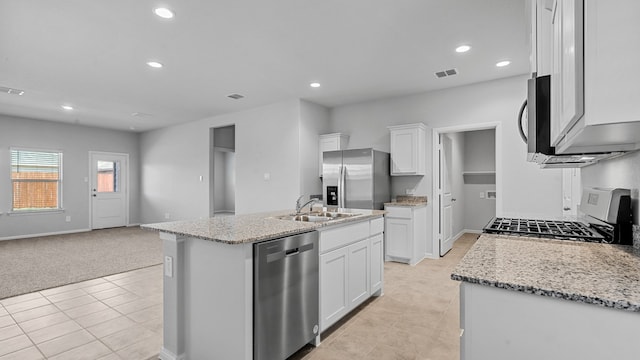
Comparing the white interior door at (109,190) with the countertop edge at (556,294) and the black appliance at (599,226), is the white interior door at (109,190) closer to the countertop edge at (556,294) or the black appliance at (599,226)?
the black appliance at (599,226)

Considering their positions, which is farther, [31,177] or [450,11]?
[31,177]

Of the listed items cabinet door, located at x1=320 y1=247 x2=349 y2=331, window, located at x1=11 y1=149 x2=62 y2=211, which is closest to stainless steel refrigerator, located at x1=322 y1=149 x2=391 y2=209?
cabinet door, located at x1=320 y1=247 x2=349 y2=331

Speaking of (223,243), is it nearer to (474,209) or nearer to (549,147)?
(549,147)

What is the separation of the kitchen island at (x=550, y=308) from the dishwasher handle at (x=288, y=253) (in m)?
1.10

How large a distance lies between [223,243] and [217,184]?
8.36 metres

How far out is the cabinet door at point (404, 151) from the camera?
4.73m

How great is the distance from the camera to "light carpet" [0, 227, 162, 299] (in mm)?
3789

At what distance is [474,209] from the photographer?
7066 millimetres

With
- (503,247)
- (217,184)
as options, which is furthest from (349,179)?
(217,184)

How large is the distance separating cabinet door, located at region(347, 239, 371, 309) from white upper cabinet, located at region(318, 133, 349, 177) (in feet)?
9.27

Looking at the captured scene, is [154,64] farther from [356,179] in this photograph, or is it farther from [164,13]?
[356,179]

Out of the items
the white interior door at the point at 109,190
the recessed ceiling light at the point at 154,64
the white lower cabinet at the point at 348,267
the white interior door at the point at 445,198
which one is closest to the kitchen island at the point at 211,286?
the white lower cabinet at the point at 348,267

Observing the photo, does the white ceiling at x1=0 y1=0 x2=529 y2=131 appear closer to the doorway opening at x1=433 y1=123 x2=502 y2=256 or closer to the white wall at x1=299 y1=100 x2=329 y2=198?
the white wall at x1=299 y1=100 x2=329 y2=198

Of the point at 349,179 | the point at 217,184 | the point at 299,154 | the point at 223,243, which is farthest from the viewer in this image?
the point at 217,184
